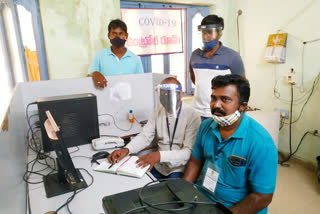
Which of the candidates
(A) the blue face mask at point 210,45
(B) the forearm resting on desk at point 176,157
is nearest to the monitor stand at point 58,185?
(B) the forearm resting on desk at point 176,157

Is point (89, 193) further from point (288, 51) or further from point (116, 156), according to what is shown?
point (288, 51)

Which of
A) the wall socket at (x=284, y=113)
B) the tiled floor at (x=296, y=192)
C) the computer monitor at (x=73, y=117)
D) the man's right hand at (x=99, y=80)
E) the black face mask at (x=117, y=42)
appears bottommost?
the tiled floor at (x=296, y=192)

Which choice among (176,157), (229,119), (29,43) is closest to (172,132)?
(176,157)

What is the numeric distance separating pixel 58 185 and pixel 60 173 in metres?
0.06

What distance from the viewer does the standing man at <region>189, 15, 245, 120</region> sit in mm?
2158

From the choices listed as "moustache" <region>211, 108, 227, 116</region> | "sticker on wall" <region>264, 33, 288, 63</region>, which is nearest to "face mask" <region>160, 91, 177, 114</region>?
"moustache" <region>211, 108, 227, 116</region>

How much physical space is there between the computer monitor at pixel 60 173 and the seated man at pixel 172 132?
0.37 meters

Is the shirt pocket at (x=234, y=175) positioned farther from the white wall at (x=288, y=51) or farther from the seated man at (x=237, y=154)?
the white wall at (x=288, y=51)

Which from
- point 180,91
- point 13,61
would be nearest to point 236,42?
point 180,91

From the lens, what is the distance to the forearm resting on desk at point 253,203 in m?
1.20

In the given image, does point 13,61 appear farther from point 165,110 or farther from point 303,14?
point 303,14

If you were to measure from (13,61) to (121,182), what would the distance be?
2093 millimetres

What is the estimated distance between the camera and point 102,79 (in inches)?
83.7

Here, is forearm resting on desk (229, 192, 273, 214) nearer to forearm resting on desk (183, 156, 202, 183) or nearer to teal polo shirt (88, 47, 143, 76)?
forearm resting on desk (183, 156, 202, 183)
